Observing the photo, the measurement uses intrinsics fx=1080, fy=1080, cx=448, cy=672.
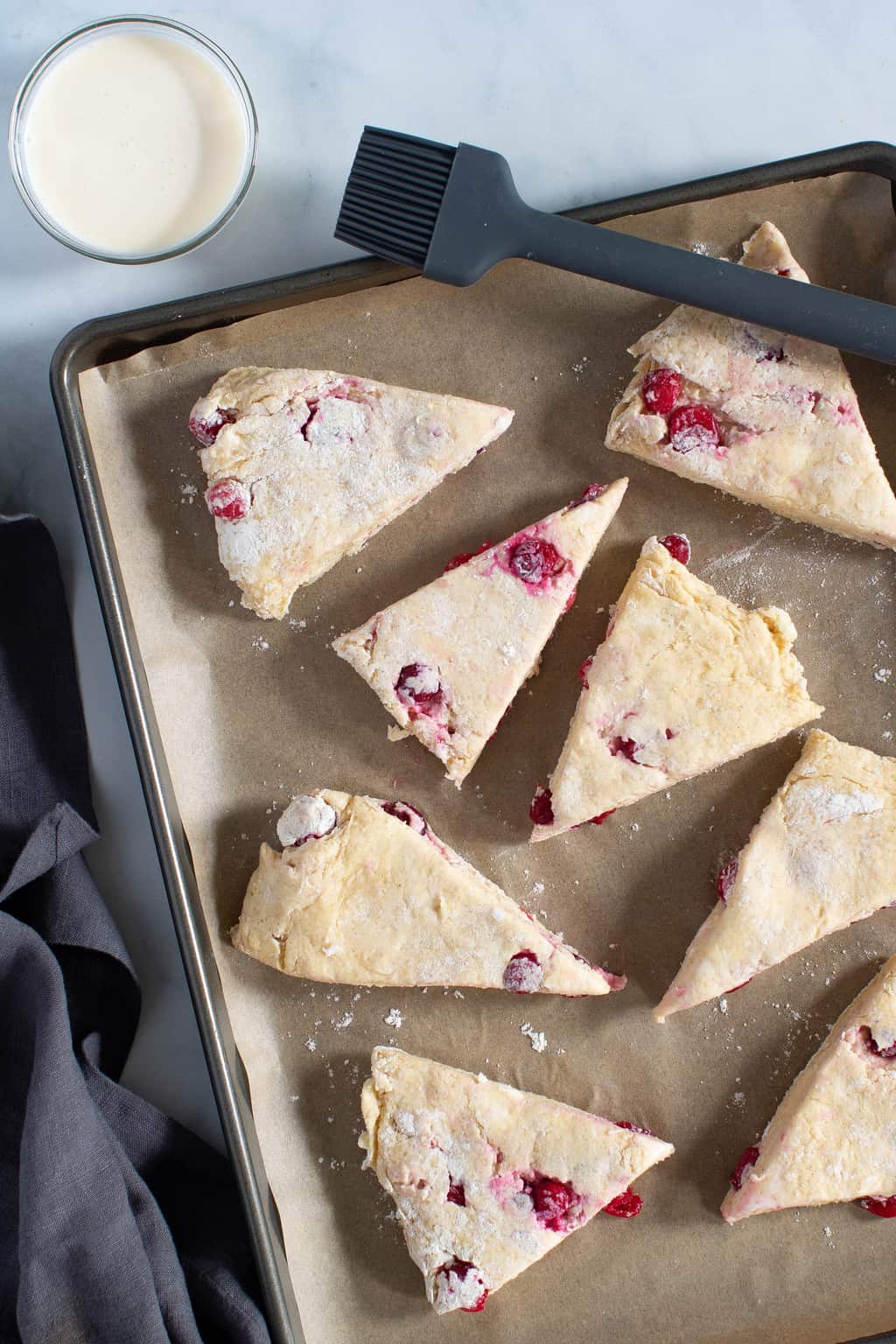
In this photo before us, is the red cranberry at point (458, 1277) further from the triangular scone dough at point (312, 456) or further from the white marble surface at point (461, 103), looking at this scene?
the triangular scone dough at point (312, 456)

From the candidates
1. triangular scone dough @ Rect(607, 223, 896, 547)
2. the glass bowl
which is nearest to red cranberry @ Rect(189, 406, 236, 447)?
the glass bowl

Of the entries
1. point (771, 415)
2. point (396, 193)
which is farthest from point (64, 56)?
point (771, 415)

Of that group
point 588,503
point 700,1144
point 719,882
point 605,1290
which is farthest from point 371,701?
point 605,1290

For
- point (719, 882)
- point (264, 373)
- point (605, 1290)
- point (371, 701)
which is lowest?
point (605, 1290)

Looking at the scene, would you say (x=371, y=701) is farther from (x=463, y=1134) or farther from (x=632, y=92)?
(x=632, y=92)

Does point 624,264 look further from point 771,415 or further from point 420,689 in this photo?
point 420,689

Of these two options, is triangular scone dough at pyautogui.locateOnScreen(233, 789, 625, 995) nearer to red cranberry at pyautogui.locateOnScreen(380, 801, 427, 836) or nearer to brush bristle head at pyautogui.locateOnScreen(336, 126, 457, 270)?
red cranberry at pyautogui.locateOnScreen(380, 801, 427, 836)
